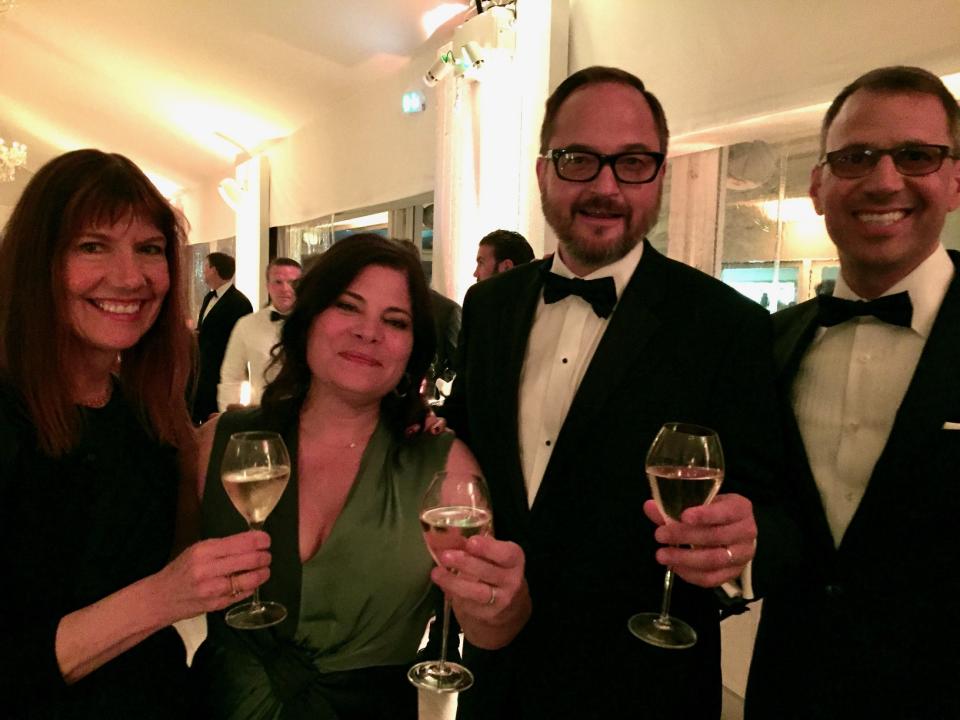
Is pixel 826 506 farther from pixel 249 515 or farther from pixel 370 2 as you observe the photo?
pixel 370 2

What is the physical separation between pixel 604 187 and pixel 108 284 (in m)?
1.10

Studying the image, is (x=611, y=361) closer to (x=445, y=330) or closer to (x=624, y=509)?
(x=624, y=509)

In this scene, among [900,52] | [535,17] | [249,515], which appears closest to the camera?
[249,515]

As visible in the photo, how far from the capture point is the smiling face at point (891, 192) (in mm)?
1468

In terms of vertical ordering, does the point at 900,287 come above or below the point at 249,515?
above

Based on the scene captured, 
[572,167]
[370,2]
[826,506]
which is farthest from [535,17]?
[826,506]

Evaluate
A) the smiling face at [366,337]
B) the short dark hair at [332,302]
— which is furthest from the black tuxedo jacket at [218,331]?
the smiling face at [366,337]

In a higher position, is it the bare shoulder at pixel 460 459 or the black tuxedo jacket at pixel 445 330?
the black tuxedo jacket at pixel 445 330

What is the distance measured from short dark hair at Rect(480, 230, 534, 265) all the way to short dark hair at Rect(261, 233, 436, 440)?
2277 millimetres

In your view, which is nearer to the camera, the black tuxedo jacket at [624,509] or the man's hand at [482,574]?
the man's hand at [482,574]

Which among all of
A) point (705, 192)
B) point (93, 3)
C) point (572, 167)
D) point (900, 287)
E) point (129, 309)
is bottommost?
point (129, 309)

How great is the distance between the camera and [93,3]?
7605mm

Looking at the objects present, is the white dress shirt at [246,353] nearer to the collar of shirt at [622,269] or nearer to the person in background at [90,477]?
the person in background at [90,477]

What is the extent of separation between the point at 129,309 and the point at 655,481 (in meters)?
1.10
